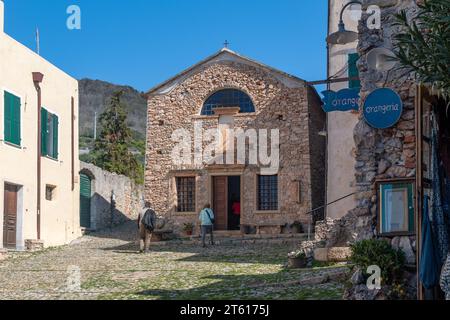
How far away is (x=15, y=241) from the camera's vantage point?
64.2 ft

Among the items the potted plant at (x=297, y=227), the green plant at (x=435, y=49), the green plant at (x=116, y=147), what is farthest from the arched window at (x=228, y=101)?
the green plant at (x=435, y=49)

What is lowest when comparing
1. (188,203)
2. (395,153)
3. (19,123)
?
(188,203)

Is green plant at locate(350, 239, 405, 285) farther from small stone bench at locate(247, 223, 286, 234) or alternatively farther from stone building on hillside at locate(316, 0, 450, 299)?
small stone bench at locate(247, 223, 286, 234)

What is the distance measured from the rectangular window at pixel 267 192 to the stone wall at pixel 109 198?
6.04 metres

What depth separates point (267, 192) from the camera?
2505 cm

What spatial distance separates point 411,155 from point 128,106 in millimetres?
72366

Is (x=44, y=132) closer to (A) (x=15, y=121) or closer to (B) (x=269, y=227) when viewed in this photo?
(A) (x=15, y=121)

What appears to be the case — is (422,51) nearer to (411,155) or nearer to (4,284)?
(411,155)

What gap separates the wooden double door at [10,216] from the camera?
19.1 m

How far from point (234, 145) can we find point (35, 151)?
7364mm

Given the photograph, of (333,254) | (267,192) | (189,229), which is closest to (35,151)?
(189,229)

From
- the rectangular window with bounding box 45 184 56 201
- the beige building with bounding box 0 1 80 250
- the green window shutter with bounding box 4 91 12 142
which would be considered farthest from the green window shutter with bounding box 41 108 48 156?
the green window shutter with bounding box 4 91 12 142

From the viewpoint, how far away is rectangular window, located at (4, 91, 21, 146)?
746 inches

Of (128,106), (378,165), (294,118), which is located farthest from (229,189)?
(128,106)
